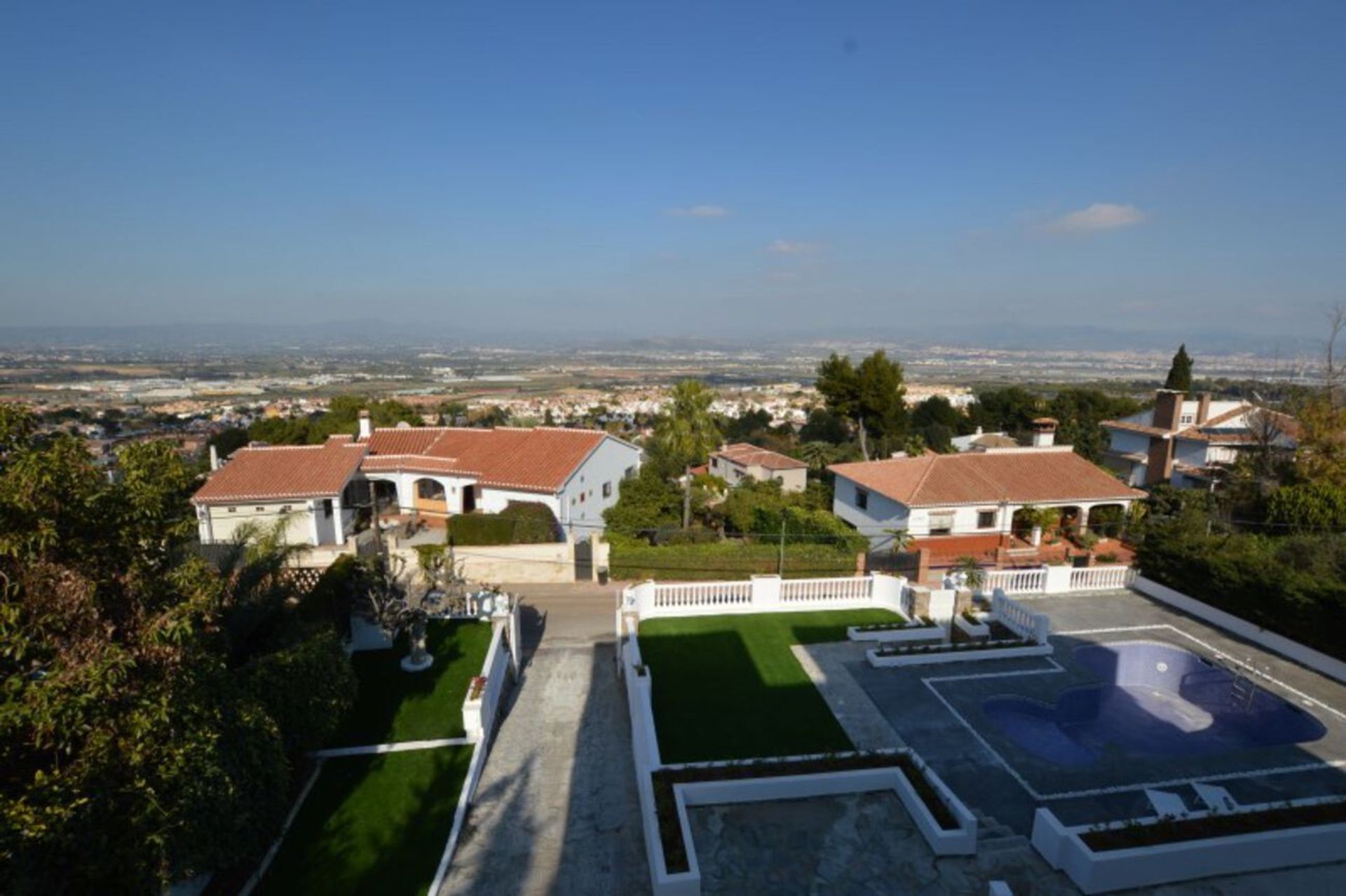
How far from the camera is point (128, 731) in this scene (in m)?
5.80

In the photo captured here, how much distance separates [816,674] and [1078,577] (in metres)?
9.23

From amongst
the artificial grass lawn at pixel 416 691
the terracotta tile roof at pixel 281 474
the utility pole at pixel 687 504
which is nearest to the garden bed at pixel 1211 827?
the artificial grass lawn at pixel 416 691

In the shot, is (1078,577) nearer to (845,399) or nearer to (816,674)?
(816,674)

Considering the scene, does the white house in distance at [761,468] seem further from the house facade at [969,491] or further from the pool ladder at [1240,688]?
the pool ladder at [1240,688]

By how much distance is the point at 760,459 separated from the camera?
36.7 m

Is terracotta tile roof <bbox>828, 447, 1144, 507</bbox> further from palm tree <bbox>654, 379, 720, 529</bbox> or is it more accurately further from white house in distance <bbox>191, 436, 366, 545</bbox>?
white house in distance <bbox>191, 436, 366, 545</bbox>

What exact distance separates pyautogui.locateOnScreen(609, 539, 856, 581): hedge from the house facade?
12.4 ft

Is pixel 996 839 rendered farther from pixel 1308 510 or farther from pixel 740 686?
pixel 1308 510

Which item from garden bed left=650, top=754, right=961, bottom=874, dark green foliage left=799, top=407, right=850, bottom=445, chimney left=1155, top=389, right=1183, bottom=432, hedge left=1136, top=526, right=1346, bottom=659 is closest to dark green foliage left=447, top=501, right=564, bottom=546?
garden bed left=650, top=754, right=961, bottom=874

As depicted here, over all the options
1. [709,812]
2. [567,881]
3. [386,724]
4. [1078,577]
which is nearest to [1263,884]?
[709,812]

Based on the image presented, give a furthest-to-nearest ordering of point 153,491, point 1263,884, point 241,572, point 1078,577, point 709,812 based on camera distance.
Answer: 1. point 1078,577
2. point 241,572
3. point 709,812
4. point 1263,884
5. point 153,491

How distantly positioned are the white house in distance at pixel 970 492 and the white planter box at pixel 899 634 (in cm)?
1050

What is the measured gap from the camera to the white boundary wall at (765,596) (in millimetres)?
15516

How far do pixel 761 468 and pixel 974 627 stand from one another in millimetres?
21530
